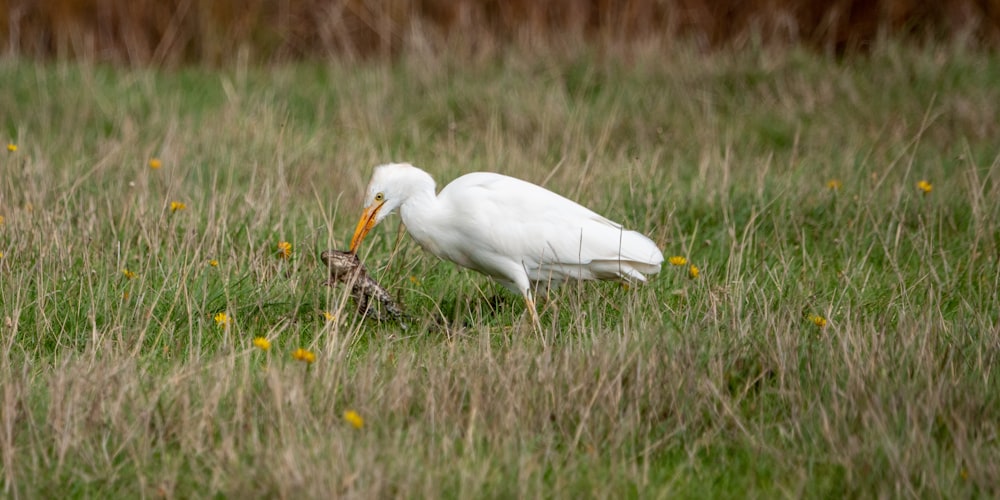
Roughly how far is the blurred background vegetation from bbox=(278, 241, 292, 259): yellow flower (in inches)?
189

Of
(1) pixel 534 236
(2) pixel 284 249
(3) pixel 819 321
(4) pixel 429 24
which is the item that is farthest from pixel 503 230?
(4) pixel 429 24

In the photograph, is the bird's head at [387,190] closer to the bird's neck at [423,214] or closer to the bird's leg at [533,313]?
the bird's neck at [423,214]

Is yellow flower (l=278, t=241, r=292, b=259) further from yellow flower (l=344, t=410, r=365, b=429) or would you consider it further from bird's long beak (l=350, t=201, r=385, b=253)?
yellow flower (l=344, t=410, r=365, b=429)

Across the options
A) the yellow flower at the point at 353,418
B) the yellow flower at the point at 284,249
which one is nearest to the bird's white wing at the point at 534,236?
the yellow flower at the point at 284,249

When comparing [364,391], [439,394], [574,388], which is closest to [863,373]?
[574,388]

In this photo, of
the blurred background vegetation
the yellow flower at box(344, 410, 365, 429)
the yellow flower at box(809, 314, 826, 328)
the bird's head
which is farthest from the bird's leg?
the blurred background vegetation

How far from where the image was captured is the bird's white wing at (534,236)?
14.1ft

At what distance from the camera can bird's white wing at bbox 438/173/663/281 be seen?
4309 millimetres

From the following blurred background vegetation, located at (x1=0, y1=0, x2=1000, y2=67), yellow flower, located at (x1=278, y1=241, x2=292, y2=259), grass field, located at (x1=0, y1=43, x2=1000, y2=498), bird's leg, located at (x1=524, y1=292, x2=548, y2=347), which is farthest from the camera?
blurred background vegetation, located at (x1=0, y1=0, x2=1000, y2=67)

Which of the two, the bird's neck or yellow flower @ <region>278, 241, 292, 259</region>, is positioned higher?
the bird's neck

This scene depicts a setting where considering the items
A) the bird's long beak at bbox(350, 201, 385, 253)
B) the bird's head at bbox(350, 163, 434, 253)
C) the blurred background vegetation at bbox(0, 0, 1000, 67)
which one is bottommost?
the blurred background vegetation at bbox(0, 0, 1000, 67)

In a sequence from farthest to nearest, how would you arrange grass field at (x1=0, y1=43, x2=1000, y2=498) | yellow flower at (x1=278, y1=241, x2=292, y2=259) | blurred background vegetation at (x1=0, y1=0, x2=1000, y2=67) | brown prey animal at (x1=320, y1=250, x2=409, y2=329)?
blurred background vegetation at (x1=0, y1=0, x2=1000, y2=67), yellow flower at (x1=278, y1=241, x2=292, y2=259), brown prey animal at (x1=320, y1=250, x2=409, y2=329), grass field at (x1=0, y1=43, x2=1000, y2=498)

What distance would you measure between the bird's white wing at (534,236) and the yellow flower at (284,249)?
68 centimetres

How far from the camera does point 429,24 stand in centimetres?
978
